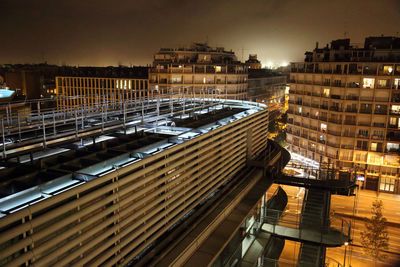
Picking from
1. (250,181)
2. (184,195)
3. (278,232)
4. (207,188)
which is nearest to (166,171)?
(184,195)

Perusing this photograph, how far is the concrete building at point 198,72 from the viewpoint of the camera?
48000 mm

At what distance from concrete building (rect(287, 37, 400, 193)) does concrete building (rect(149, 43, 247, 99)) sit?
1091 centimetres

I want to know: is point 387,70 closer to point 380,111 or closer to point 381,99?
point 381,99

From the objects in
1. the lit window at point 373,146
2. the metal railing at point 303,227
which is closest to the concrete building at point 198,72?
the lit window at point 373,146

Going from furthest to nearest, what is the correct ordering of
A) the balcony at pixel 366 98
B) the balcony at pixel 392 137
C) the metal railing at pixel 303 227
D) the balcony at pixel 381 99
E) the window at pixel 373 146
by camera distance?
the window at pixel 373 146, the balcony at pixel 366 98, the balcony at pixel 381 99, the balcony at pixel 392 137, the metal railing at pixel 303 227

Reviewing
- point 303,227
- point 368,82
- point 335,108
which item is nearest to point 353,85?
point 368,82

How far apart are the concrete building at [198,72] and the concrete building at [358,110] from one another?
10.9 meters

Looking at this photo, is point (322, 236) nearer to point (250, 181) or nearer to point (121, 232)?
point (250, 181)

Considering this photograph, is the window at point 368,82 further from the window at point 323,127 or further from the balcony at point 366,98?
the window at point 323,127

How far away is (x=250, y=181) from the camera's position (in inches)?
580

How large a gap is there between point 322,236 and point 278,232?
195cm

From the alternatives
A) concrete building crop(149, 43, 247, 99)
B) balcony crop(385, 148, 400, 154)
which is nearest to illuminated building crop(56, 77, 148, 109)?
concrete building crop(149, 43, 247, 99)

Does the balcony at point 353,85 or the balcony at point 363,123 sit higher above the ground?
the balcony at point 353,85

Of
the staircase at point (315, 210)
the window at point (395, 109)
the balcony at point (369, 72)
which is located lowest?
the staircase at point (315, 210)
